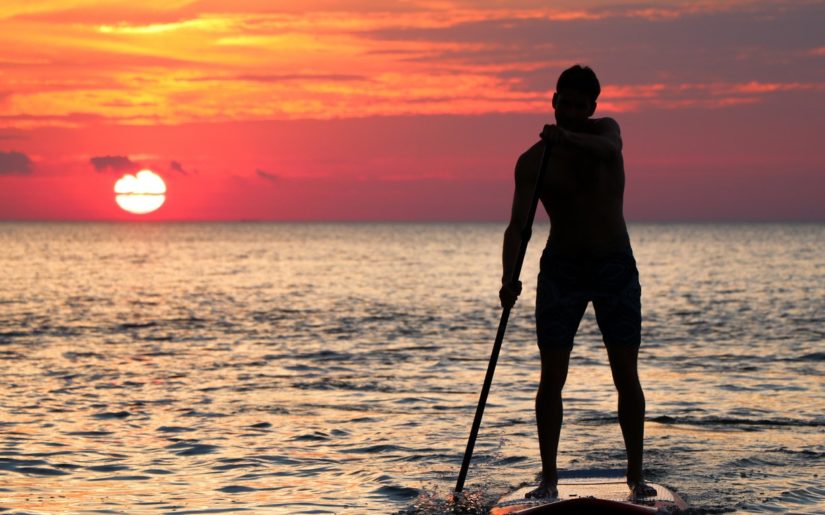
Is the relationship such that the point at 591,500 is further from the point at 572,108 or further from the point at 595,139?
the point at 572,108

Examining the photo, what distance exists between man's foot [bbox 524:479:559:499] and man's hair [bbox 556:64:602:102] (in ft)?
8.08

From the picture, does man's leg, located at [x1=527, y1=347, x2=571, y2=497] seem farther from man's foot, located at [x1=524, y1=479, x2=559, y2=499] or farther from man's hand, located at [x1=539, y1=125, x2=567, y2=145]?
man's hand, located at [x1=539, y1=125, x2=567, y2=145]

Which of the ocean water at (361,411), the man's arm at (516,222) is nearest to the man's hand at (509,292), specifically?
the man's arm at (516,222)

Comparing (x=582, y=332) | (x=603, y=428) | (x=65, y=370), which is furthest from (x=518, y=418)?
(x=582, y=332)

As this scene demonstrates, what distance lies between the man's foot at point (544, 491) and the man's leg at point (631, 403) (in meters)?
0.50

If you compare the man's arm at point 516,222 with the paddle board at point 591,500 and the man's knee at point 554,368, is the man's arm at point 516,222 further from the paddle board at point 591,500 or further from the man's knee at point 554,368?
the paddle board at point 591,500

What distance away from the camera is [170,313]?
30.6 meters

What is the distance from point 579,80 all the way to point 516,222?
3.20 feet

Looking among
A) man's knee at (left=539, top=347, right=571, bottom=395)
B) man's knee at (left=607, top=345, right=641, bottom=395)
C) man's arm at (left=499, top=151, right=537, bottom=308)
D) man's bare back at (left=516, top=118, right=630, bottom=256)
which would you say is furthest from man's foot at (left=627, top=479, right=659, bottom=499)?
man's bare back at (left=516, top=118, right=630, bottom=256)

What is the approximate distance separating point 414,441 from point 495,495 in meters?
2.61

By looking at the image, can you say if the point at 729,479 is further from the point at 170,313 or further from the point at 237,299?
the point at 237,299

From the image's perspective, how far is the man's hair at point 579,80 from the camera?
6574mm

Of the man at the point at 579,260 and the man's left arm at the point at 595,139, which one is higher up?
the man's left arm at the point at 595,139

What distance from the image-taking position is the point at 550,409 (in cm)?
702
